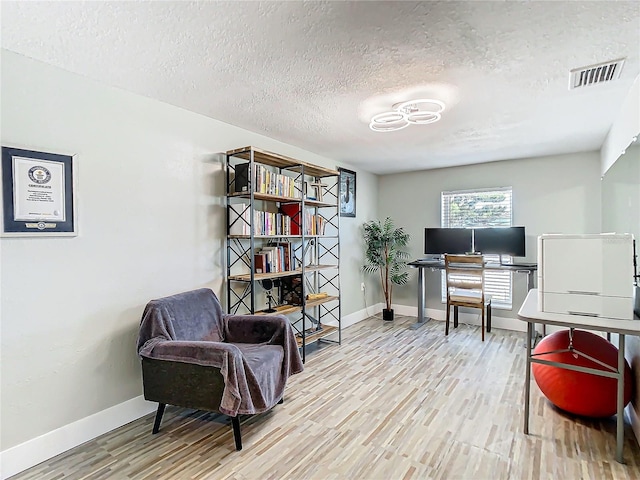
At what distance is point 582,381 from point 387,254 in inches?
121

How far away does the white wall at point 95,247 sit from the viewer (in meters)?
1.91

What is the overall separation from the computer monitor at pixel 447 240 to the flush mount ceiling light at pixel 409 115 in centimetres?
219

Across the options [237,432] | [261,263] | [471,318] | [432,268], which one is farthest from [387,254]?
[237,432]

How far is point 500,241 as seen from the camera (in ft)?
14.5

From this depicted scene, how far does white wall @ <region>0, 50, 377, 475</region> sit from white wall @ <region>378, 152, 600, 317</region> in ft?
10.9

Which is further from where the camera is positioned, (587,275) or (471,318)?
(471,318)

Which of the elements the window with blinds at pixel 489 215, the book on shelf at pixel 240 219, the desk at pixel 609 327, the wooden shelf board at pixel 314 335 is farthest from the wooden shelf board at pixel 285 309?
the window with blinds at pixel 489 215

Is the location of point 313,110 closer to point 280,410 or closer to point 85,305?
point 85,305

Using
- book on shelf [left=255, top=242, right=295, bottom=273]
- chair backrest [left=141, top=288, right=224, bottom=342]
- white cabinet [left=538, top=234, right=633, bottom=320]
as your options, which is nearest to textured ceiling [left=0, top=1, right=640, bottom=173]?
A: white cabinet [left=538, top=234, right=633, bottom=320]

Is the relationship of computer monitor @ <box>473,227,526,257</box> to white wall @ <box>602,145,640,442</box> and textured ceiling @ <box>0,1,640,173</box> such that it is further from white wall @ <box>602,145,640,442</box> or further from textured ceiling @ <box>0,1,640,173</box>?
textured ceiling @ <box>0,1,640,173</box>

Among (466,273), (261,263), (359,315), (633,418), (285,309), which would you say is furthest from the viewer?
(359,315)

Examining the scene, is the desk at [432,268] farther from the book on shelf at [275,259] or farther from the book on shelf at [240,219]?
the book on shelf at [240,219]

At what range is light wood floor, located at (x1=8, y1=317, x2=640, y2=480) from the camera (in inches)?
73.5

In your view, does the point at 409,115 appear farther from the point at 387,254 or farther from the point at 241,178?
the point at 387,254
